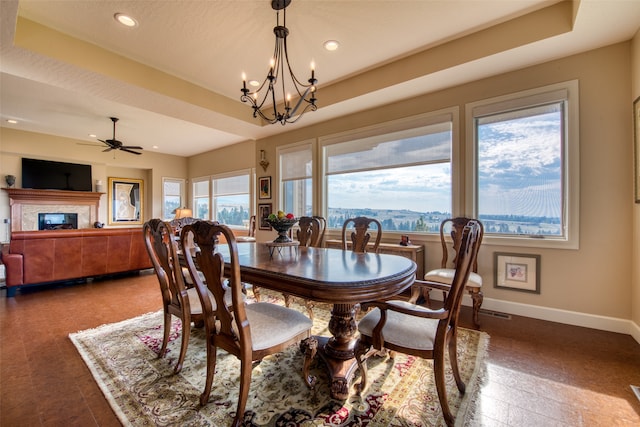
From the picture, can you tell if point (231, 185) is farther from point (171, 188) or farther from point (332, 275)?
point (332, 275)

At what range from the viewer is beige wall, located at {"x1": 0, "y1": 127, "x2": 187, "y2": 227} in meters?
5.80

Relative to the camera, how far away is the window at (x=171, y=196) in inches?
319

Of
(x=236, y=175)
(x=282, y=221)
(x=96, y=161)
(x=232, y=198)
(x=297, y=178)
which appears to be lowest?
(x=282, y=221)

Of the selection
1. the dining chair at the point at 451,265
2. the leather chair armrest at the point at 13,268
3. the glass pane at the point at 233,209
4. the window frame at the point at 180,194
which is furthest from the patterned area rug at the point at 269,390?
the window frame at the point at 180,194

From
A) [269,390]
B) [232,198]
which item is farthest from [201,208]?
[269,390]

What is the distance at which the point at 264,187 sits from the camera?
18.0 feet

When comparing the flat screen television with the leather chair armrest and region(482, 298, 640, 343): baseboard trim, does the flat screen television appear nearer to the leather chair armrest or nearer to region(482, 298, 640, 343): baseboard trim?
the leather chair armrest

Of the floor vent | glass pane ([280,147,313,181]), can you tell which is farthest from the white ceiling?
the floor vent

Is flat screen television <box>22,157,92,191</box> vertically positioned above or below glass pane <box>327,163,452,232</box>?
above

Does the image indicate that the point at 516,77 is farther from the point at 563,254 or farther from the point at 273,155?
the point at 273,155

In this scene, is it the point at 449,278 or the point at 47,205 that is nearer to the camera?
the point at 449,278

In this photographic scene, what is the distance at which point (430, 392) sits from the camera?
5.57 feet

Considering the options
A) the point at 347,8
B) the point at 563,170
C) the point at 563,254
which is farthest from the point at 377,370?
the point at 347,8

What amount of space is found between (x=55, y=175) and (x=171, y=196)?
2556mm
